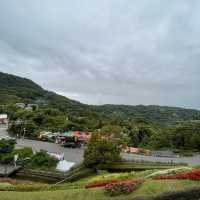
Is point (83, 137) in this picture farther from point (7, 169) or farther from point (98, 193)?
point (98, 193)

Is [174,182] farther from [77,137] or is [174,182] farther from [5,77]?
[5,77]

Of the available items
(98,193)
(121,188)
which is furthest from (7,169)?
(121,188)

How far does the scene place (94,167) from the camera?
30.1 m

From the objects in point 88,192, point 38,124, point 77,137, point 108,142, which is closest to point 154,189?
point 88,192

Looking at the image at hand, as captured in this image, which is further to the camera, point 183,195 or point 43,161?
point 43,161

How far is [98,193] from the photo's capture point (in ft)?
38.2

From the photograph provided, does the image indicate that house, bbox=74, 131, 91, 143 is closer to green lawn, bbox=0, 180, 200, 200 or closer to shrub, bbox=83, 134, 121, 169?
shrub, bbox=83, 134, 121, 169

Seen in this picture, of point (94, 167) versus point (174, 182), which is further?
point (94, 167)

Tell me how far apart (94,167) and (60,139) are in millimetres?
24977

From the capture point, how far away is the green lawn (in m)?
11.3

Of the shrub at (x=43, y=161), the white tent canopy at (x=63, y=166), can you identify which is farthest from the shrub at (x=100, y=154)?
the shrub at (x=43, y=161)

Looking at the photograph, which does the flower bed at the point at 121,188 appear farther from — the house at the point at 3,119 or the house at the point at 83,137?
the house at the point at 3,119

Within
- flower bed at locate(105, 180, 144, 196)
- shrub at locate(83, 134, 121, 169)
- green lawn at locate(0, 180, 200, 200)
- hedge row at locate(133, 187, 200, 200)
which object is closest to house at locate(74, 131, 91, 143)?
shrub at locate(83, 134, 121, 169)

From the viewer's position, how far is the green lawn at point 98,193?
11.3 meters
